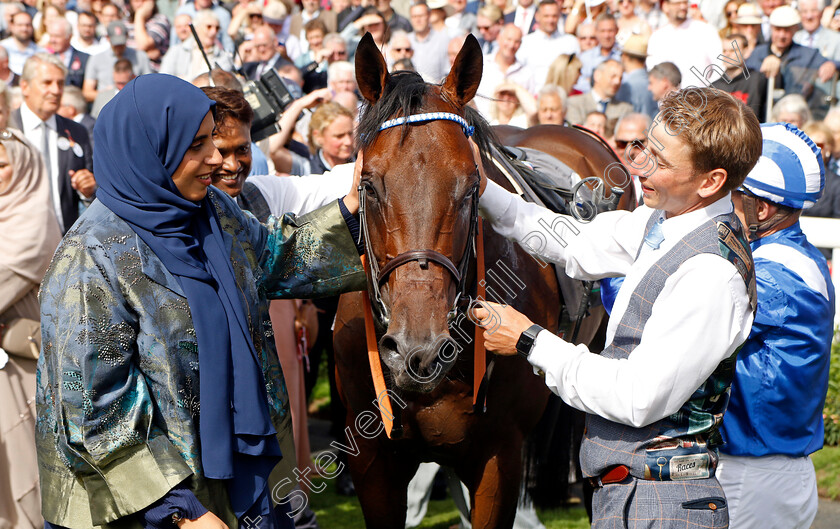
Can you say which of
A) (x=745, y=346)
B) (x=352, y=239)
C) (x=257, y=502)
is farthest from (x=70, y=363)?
(x=745, y=346)


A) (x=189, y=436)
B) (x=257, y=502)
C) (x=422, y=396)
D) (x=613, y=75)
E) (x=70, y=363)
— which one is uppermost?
(x=70, y=363)

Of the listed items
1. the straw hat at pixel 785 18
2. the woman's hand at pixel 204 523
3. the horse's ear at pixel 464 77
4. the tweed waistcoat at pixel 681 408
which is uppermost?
the horse's ear at pixel 464 77

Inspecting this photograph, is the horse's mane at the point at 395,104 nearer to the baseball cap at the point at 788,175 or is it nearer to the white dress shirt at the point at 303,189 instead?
the white dress shirt at the point at 303,189

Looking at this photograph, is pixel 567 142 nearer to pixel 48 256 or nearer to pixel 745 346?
pixel 745 346

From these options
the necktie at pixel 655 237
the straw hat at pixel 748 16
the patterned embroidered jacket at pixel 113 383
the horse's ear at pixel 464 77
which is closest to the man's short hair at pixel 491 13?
the straw hat at pixel 748 16

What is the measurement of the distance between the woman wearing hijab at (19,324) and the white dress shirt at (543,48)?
6709mm

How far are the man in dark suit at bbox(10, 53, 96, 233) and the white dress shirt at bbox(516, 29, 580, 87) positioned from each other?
17.4ft

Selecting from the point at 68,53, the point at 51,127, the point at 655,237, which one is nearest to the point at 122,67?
the point at 68,53

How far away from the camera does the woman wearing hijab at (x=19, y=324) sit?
384 centimetres

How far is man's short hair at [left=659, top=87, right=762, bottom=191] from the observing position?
7.17 feet

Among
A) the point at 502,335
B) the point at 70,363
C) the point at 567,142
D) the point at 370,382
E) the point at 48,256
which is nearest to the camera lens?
the point at 70,363

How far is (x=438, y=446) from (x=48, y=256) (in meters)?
2.07

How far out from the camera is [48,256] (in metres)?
3.92

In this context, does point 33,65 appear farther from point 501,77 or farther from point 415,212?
point 415,212
